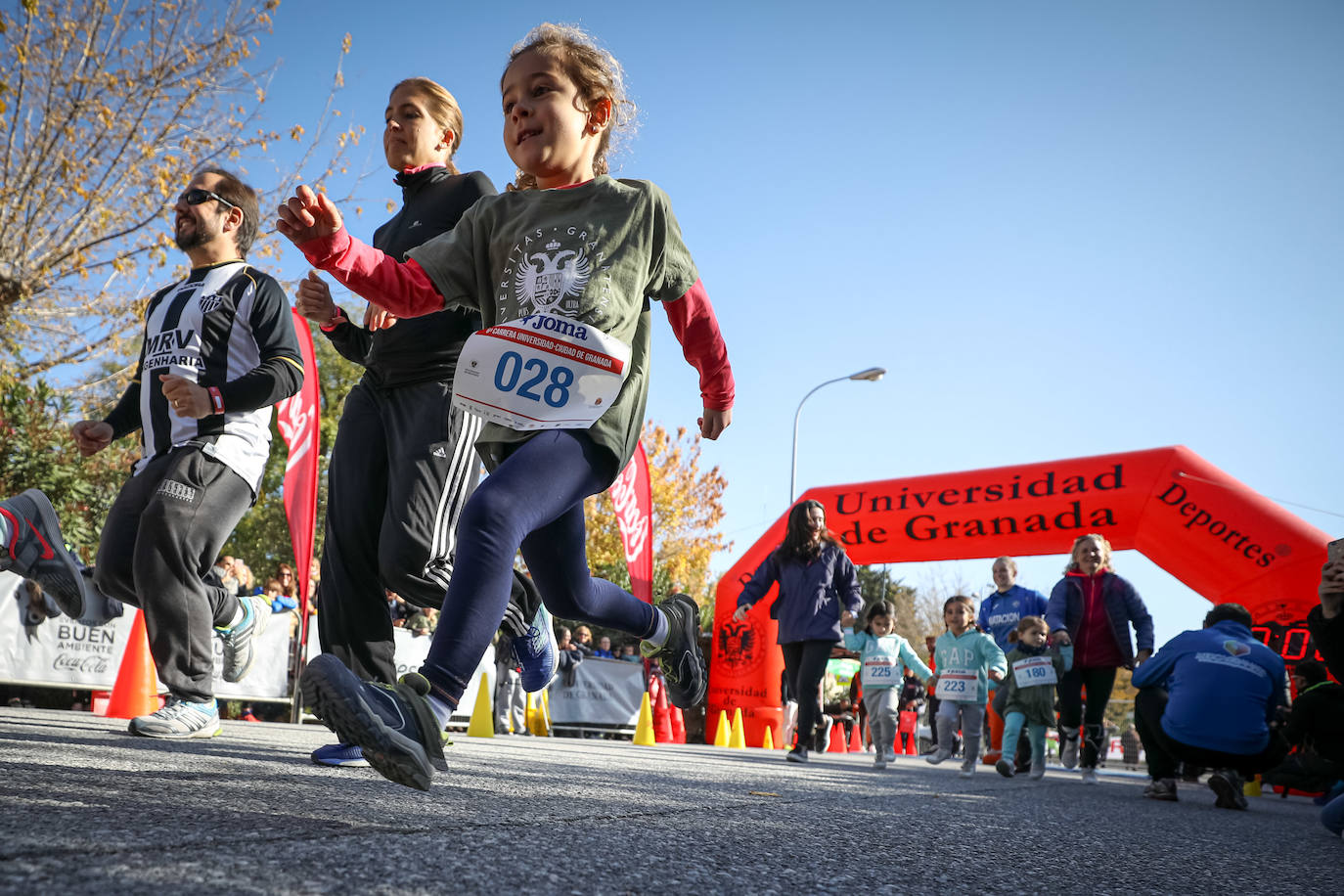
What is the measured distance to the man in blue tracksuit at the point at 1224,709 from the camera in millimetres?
4926

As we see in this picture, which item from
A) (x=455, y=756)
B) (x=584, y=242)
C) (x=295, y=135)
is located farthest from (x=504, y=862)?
(x=295, y=135)

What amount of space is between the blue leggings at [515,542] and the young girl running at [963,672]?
533 centimetres

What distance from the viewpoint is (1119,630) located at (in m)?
7.54

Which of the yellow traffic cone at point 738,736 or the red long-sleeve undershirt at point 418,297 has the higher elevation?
the red long-sleeve undershirt at point 418,297

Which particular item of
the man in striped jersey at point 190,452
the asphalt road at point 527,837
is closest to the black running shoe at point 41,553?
the man in striped jersey at point 190,452

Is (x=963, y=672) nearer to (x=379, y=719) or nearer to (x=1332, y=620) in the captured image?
(x=1332, y=620)

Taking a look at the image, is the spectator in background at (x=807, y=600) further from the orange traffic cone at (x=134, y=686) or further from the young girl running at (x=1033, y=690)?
the orange traffic cone at (x=134, y=686)

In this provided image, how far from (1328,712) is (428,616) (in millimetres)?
9133

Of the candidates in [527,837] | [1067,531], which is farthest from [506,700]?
[527,837]

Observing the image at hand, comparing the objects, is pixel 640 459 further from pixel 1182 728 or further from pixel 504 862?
pixel 504 862

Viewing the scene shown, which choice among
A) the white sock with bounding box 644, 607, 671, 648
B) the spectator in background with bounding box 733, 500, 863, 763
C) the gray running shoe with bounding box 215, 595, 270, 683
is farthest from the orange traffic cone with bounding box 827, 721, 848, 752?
the white sock with bounding box 644, 607, 671, 648

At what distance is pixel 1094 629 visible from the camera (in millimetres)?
7602

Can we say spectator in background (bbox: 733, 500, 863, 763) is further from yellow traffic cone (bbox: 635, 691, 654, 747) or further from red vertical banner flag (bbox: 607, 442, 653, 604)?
red vertical banner flag (bbox: 607, 442, 653, 604)

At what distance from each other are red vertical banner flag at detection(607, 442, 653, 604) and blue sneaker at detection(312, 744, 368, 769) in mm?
9107
